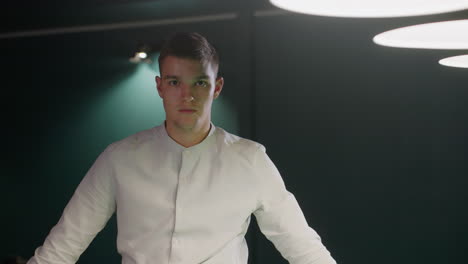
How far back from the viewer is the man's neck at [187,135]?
1567mm

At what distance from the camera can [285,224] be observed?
58.7 inches

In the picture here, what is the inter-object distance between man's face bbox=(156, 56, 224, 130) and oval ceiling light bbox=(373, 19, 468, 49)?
56 centimetres

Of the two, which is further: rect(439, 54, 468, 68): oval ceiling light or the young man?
the young man

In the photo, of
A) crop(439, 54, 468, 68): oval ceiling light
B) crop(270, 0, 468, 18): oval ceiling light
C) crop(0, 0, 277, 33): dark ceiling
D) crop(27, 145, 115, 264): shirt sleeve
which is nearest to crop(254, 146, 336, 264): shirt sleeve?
crop(27, 145, 115, 264): shirt sleeve

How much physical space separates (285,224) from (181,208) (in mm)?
297

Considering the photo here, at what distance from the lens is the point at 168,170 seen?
5.14 feet

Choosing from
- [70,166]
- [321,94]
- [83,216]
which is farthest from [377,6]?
[70,166]

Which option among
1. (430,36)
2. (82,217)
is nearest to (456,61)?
(430,36)

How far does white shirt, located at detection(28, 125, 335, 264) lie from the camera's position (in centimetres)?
150

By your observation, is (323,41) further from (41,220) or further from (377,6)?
(41,220)

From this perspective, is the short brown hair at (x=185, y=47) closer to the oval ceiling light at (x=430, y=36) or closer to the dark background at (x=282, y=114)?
the dark background at (x=282, y=114)

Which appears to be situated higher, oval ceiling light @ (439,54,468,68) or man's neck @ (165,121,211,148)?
oval ceiling light @ (439,54,468,68)

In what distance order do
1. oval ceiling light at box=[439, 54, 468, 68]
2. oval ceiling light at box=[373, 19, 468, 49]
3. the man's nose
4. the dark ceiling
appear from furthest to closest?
the dark ceiling → the man's nose → oval ceiling light at box=[439, 54, 468, 68] → oval ceiling light at box=[373, 19, 468, 49]

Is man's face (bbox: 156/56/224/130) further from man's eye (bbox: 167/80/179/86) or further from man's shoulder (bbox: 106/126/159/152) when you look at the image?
man's shoulder (bbox: 106/126/159/152)
